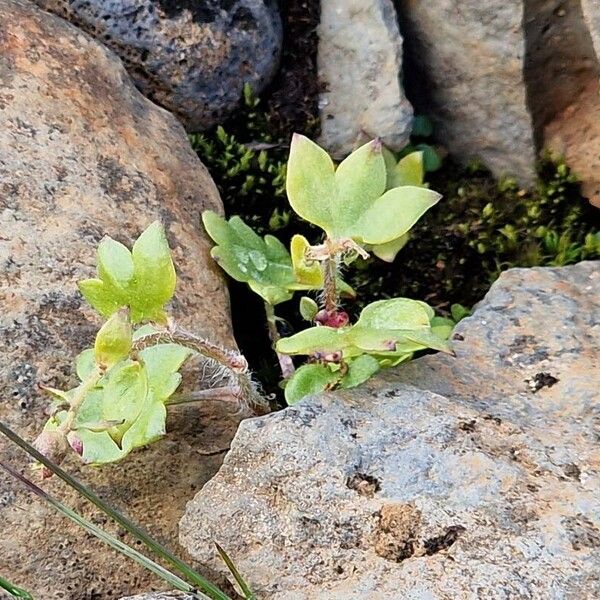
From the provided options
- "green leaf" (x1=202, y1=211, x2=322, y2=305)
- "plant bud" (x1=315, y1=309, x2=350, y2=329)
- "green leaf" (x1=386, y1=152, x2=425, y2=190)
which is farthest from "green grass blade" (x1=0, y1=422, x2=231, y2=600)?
"green leaf" (x1=386, y1=152, x2=425, y2=190)

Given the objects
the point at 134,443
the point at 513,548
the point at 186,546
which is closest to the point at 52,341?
the point at 134,443

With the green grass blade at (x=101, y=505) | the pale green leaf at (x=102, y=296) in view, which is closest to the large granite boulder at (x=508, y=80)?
the pale green leaf at (x=102, y=296)

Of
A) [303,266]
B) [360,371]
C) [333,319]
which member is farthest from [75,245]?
[360,371]

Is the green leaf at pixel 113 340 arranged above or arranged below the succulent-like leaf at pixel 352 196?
below

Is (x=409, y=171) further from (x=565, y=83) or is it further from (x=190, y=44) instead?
(x=190, y=44)

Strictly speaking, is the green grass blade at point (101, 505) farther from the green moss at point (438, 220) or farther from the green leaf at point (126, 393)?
the green moss at point (438, 220)

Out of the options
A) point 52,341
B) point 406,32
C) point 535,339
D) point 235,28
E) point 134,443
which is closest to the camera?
point 134,443

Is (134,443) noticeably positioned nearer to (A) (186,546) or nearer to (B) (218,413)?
(A) (186,546)
